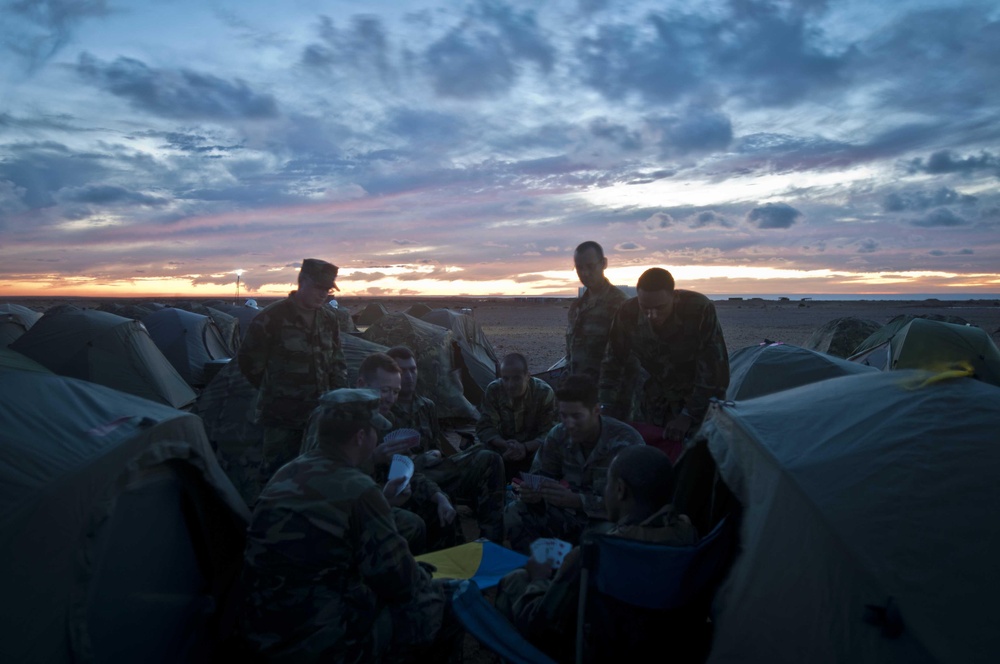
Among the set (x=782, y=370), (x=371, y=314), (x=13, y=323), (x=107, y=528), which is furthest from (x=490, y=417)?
(x=13, y=323)

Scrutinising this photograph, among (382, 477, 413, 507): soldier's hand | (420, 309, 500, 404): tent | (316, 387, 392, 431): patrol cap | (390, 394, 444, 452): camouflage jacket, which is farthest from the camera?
(420, 309, 500, 404): tent

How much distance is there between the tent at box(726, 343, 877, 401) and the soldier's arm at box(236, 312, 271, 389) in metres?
4.58

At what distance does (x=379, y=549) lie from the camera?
3109 mm

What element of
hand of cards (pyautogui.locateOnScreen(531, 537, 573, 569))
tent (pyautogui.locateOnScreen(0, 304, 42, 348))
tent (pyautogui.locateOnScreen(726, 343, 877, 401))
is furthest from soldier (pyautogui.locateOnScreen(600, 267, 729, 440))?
tent (pyautogui.locateOnScreen(0, 304, 42, 348))

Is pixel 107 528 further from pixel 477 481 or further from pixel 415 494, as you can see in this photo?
pixel 477 481

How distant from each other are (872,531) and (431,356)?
8.67 m

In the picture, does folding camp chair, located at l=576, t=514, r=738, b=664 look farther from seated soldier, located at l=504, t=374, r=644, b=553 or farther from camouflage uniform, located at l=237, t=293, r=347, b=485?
camouflage uniform, located at l=237, t=293, r=347, b=485

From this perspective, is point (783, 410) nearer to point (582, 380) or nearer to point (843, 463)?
point (843, 463)

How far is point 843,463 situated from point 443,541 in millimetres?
3131

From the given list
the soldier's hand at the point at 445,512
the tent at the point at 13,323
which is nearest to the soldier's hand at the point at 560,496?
the soldier's hand at the point at 445,512

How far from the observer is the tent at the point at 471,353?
12156 mm

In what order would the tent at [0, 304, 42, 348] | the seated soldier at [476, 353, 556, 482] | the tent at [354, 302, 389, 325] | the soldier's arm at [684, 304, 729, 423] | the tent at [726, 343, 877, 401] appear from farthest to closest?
1. the tent at [354, 302, 389, 325]
2. the tent at [0, 304, 42, 348]
3. the tent at [726, 343, 877, 401]
4. the seated soldier at [476, 353, 556, 482]
5. the soldier's arm at [684, 304, 729, 423]

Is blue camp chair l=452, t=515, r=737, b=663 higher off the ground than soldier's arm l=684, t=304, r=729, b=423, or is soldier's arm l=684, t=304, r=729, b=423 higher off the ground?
soldier's arm l=684, t=304, r=729, b=423

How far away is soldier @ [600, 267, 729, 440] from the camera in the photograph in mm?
5453
